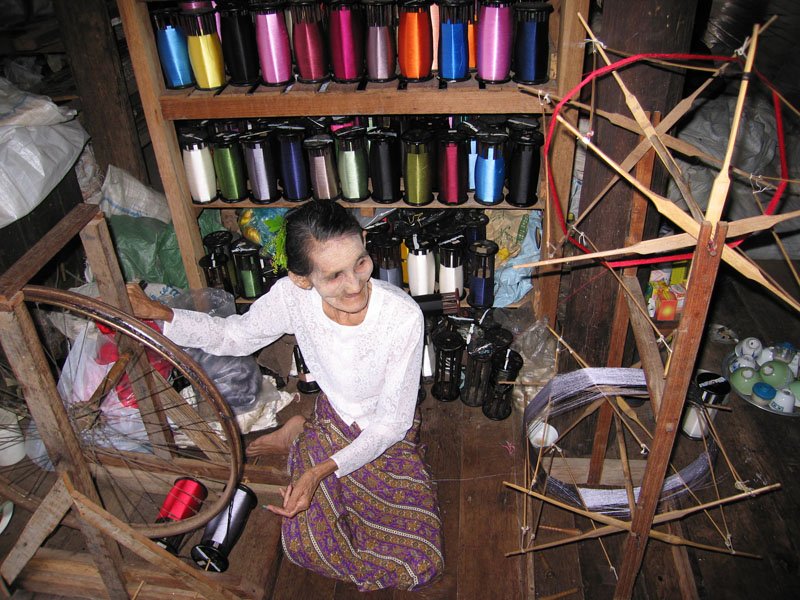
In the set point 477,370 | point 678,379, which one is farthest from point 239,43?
point 678,379

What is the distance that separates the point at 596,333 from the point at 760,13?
2660 millimetres

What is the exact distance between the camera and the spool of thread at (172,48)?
2.40m

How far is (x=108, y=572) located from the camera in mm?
1925

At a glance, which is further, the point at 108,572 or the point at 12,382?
the point at 12,382

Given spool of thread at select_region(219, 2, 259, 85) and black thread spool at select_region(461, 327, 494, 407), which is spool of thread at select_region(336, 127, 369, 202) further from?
black thread spool at select_region(461, 327, 494, 407)

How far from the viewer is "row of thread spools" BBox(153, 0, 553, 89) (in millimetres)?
2291

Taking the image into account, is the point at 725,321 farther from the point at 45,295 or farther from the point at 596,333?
the point at 45,295

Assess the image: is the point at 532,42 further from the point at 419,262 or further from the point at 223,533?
the point at 223,533

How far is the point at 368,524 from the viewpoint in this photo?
6.69ft

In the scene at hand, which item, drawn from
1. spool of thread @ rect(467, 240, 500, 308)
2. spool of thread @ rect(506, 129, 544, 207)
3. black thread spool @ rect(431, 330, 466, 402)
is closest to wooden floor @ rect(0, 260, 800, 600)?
black thread spool @ rect(431, 330, 466, 402)

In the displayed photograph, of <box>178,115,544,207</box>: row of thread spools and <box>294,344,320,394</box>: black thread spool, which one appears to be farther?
<box>294,344,320,394</box>: black thread spool

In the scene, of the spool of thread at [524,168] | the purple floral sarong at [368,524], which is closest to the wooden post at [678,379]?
the purple floral sarong at [368,524]

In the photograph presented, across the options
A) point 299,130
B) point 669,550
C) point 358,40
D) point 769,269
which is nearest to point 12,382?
point 299,130

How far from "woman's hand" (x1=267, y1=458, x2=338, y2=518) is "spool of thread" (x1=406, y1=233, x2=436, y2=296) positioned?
3.39ft
